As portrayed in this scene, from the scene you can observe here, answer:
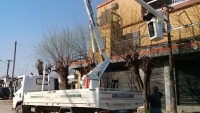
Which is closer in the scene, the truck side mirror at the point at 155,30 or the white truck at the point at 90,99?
the truck side mirror at the point at 155,30

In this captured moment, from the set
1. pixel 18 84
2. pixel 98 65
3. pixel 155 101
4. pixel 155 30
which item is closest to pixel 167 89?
pixel 155 101

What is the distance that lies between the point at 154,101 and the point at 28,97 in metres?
5.93

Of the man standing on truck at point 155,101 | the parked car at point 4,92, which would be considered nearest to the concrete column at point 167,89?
the man standing on truck at point 155,101

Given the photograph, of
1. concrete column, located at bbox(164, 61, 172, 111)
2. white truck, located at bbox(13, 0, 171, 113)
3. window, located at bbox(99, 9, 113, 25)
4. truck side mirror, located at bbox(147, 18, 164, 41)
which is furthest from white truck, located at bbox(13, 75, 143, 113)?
window, located at bbox(99, 9, 113, 25)

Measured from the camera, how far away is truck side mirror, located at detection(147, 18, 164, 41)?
6203 millimetres

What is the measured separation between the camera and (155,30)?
247 inches

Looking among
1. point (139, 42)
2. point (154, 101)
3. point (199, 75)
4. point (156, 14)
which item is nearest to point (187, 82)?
point (199, 75)

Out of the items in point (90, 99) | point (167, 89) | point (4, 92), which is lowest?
point (4, 92)

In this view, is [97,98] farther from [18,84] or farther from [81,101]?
[18,84]

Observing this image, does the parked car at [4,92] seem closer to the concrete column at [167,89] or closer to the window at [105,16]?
the window at [105,16]

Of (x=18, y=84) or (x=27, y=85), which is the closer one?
(x=27, y=85)

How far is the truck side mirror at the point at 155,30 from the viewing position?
6.20m

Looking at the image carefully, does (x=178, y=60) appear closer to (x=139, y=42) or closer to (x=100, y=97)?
(x=139, y=42)

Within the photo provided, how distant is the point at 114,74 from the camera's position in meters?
18.1
